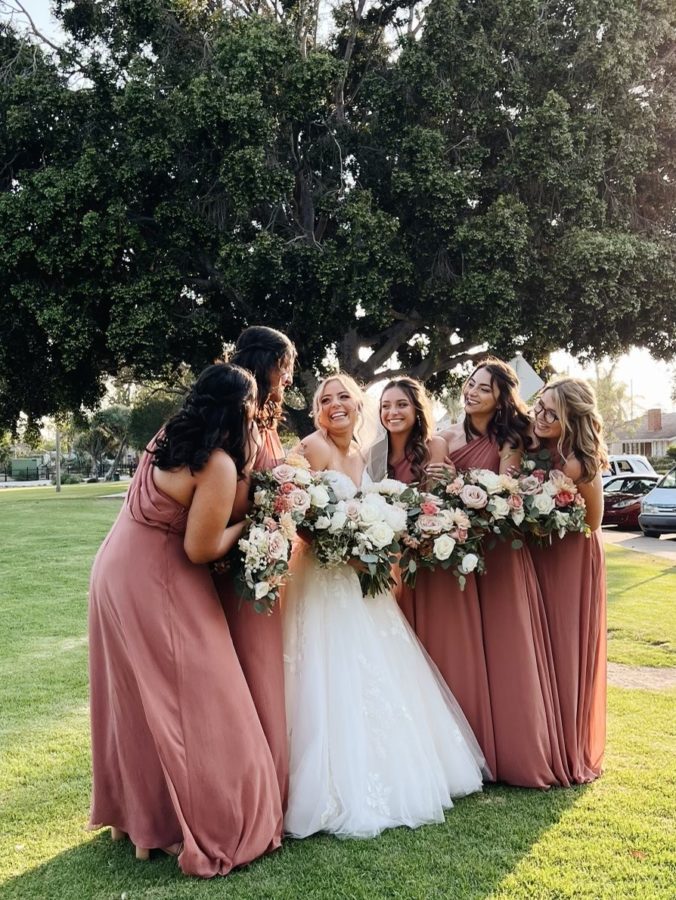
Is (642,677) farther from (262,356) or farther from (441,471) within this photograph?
(262,356)

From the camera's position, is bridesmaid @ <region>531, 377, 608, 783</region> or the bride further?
bridesmaid @ <region>531, 377, 608, 783</region>

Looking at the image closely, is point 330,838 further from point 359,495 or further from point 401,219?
point 401,219

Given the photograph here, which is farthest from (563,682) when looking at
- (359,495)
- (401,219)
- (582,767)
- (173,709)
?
A: (401,219)

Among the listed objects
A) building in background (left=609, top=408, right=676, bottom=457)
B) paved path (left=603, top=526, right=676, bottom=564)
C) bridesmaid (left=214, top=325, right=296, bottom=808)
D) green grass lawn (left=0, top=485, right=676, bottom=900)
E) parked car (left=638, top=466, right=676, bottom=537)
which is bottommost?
paved path (left=603, top=526, right=676, bottom=564)

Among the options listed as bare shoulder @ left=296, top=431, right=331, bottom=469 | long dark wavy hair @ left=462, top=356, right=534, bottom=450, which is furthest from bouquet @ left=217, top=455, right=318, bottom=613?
long dark wavy hair @ left=462, top=356, right=534, bottom=450

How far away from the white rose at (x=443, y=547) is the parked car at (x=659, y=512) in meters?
19.2

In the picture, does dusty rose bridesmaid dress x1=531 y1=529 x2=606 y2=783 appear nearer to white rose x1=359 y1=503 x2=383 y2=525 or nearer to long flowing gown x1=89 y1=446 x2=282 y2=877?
white rose x1=359 y1=503 x2=383 y2=525

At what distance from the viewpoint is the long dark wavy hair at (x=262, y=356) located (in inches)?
168

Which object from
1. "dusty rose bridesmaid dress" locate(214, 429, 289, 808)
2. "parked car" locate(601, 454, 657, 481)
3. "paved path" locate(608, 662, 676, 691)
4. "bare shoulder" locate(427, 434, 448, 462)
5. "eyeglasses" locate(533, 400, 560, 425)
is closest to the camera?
"dusty rose bridesmaid dress" locate(214, 429, 289, 808)

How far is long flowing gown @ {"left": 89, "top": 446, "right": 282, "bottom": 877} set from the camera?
12.4 ft

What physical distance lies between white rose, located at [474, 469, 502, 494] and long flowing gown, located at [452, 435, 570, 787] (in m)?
0.48

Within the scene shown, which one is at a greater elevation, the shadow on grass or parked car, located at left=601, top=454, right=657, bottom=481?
parked car, located at left=601, top=454, right=657, bottom=481

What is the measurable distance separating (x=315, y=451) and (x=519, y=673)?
1.90 meters

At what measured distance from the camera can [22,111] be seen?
17.2 meters
